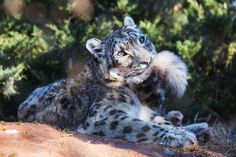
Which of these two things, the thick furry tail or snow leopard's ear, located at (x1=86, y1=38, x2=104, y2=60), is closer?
the thick furry tail

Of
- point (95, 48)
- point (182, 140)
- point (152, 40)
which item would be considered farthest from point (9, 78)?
point (182, 140)

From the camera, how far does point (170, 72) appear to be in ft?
22.7

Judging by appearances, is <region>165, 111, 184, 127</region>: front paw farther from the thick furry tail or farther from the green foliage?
the green foliage

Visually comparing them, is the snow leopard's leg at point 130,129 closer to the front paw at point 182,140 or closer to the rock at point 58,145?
the front paw at point 182,140

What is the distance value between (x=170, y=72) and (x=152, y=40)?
13.4 ft

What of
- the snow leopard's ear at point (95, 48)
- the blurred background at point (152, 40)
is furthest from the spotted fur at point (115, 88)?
the blurred background at point (152, 40)

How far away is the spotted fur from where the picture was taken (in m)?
6.55

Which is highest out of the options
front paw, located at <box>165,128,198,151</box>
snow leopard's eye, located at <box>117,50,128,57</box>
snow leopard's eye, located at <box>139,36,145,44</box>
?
snow leopard's eye, located at <box>139,36,145,44</box>

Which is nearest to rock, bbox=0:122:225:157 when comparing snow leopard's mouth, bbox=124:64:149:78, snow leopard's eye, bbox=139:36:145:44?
snow leopard's mouth, bbox=124:64:149:78

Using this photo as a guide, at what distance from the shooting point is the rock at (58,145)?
4258 millimetres

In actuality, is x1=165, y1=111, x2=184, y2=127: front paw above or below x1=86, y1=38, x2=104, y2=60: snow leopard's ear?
below

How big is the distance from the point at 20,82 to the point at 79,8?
3559 millimetres

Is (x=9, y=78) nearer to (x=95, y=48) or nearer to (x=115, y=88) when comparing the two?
(x=95, y=48)

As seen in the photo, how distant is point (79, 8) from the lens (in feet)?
43.1
